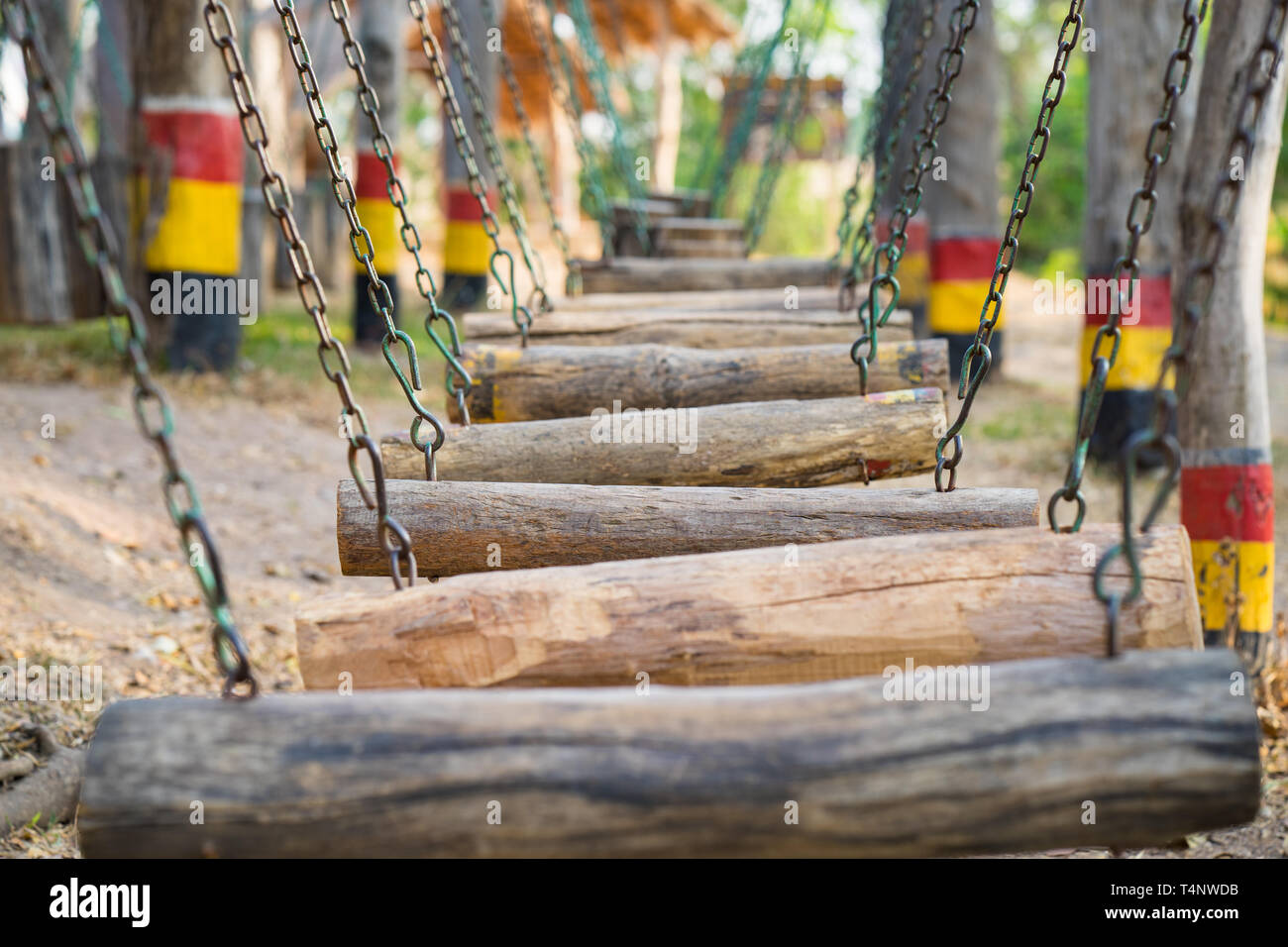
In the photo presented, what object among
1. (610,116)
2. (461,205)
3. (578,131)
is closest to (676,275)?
(578,131)

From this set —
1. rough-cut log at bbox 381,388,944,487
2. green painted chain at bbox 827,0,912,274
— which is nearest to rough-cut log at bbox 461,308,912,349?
green painted chain at bbox 827,0,912,274

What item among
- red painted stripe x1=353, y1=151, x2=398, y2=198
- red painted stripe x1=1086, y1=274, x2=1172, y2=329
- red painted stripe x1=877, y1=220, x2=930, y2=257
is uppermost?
red painted stripe x1=353, y1=151, x2=398, y2=198

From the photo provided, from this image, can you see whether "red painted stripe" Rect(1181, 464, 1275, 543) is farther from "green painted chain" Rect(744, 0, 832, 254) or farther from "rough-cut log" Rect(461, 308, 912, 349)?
"green painted chain" Rect(744, 0, 832, 254)

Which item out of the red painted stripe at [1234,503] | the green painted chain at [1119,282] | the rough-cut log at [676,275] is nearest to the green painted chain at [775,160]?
the rough-cut log at [676,275]

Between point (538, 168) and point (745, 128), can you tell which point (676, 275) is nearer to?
point (538, 168)

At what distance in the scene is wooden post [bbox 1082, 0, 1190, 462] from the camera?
452 centimetres

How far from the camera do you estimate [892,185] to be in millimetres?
6434

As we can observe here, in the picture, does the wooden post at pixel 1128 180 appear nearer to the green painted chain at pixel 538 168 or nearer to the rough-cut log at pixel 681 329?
the rough-cut log at pixel 681 329

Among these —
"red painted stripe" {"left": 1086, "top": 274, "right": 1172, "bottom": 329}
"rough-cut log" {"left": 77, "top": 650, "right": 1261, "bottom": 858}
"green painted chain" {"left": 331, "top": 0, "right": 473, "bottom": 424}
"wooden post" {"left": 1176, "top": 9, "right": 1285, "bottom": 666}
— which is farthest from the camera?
"red painted stripe" {"left": 1086, "top": 274, "right": 1172, "bottom": 329}

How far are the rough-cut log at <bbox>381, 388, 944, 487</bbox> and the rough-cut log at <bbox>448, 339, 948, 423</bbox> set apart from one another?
0.27 meters

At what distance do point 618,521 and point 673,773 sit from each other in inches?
27.5

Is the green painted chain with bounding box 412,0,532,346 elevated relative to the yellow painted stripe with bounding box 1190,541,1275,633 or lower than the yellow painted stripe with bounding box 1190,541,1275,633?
elevated
